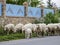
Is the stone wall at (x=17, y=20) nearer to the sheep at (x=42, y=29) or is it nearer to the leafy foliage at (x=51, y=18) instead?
the leafy foliage at (x=51, y=18)

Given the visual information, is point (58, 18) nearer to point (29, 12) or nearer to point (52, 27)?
A: point (29, 12)

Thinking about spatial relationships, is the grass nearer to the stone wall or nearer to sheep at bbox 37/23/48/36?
sheep at bbox 37/23/48/36

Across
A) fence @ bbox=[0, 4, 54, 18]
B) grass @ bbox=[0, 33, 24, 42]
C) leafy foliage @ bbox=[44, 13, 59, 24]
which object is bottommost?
grass @ bbox=[0, 33, 24, 42]

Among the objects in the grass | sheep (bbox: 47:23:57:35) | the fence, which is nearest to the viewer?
the grass

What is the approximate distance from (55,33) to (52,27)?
0.76 metres

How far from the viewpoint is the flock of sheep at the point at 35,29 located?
22656 mm

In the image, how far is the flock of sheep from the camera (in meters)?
22.7

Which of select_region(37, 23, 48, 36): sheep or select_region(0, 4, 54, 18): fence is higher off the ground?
select_region(0, 4, 54, 18): fence

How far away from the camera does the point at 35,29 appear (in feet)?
78.1

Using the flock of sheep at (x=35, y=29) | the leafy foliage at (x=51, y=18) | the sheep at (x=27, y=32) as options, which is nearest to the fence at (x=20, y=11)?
the leafy foliage at (x=51, y=18)

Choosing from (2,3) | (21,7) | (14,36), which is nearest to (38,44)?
(14,36)

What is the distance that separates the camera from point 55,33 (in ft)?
85.5

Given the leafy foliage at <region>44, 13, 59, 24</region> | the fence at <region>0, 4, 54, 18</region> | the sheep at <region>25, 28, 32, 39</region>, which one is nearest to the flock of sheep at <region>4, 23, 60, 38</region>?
the sheep at <region>25, 28, 32, 39</region>

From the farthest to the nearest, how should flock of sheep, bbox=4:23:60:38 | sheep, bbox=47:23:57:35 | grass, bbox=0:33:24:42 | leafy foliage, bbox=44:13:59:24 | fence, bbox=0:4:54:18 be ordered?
leafy foliage, bbox=44:13:59:24, fence, bbox=0:4:54:18, sheep, bbox=47:23:57:35, flock of sheep, bbox=4:23:60:38, grass, bbox=0:33:24:42
